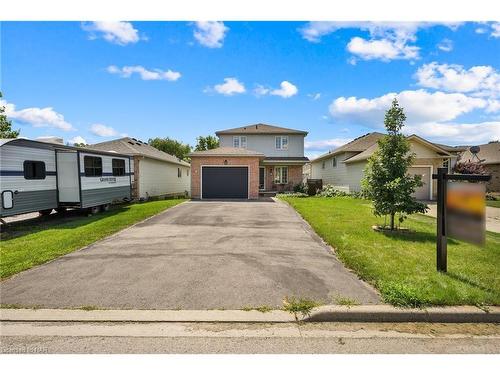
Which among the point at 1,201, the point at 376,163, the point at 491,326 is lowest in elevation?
the point at 491,326

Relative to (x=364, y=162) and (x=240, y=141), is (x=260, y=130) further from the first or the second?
(x=364, y=162)

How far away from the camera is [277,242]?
787 cm

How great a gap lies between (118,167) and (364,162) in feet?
55.7

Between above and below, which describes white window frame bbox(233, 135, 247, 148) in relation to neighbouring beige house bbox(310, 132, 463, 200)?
above

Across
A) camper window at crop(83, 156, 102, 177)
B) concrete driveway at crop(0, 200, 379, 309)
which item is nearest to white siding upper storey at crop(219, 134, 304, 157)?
camper window at crop(83, 156, 102, 177)

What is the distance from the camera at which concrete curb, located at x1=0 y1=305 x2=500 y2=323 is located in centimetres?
381

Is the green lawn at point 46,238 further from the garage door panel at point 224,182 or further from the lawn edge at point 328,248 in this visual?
the garage door panel at point 224,182

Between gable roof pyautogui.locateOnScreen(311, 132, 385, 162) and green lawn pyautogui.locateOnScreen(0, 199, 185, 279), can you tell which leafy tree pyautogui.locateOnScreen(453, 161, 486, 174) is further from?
green lawn pyautogui.locateOnScreen(0, 199, 185, 279)

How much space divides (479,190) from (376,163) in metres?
4.41

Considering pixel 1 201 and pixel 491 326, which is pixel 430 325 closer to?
pixel 491 326

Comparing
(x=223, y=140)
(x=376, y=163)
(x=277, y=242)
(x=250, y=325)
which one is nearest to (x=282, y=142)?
(x=223, y=140)

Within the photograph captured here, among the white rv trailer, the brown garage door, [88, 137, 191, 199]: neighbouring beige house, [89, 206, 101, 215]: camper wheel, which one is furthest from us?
[88, 137, 191, 199]: neighbouring beige house

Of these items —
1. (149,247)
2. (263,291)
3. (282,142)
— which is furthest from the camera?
(282,142)

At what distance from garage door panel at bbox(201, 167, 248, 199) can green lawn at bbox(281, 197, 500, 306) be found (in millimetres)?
11608
